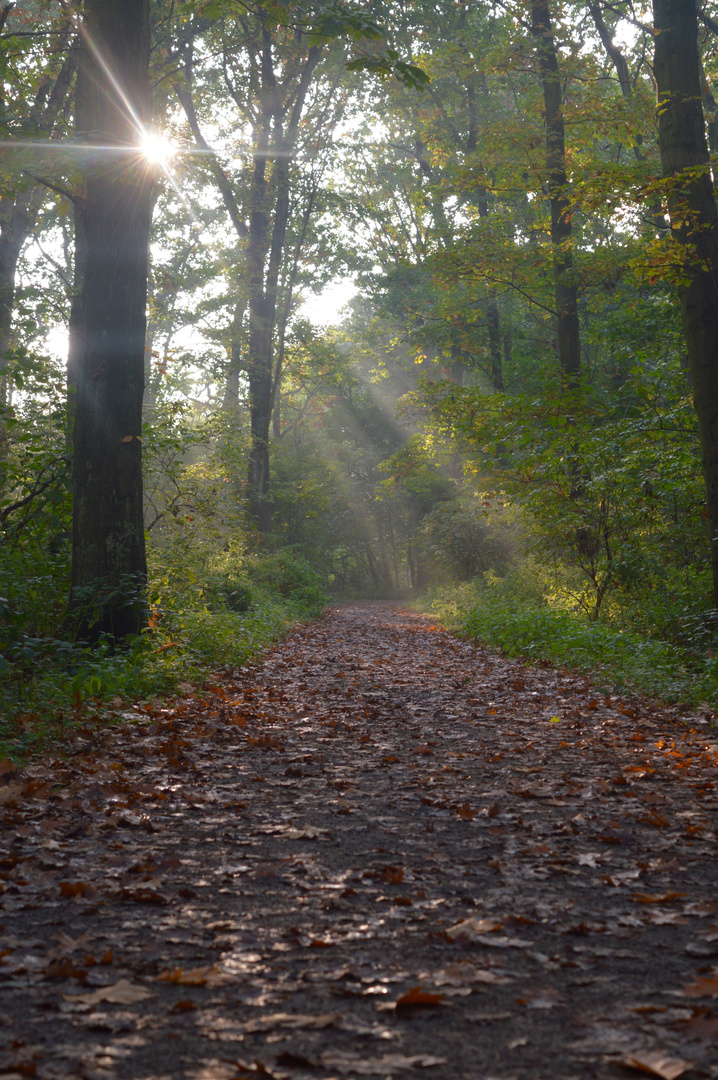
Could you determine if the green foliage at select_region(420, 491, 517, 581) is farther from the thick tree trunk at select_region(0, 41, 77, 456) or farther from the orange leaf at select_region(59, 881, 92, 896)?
the orange leaf at select_region(59, 881, 92, 896)

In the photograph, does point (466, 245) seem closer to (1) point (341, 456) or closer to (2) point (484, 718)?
(2) point (484, 718)

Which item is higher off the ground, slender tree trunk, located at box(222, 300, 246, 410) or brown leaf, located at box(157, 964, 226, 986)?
slender tree trunk, located at box(222, 300, 246, 410)

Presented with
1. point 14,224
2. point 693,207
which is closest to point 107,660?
point 693,207

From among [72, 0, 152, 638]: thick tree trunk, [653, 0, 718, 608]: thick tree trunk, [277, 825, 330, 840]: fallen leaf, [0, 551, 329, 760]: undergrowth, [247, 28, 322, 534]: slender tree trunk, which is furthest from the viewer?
[247, 28, 322, 534]: slender tree trunk

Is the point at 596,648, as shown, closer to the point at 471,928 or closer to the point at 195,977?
the point at 471,928

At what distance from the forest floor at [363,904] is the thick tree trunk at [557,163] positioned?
1109cm

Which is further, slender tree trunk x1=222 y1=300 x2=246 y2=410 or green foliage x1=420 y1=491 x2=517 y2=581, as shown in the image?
slender tree trunk x1=222 y1=300 x2=246 y2=410

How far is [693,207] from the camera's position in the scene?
8.06 meters

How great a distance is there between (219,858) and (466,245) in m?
15.9

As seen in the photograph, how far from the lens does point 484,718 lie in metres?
7.09

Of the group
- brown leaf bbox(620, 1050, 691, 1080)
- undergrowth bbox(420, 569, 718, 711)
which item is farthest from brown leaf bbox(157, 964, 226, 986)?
undergrowth bbox(420, 569, 718, 711)

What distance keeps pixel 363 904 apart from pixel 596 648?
6556mm

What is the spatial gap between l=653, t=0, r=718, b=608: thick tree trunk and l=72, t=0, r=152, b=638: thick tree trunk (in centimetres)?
583

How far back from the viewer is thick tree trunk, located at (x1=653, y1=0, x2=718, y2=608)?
787cm
